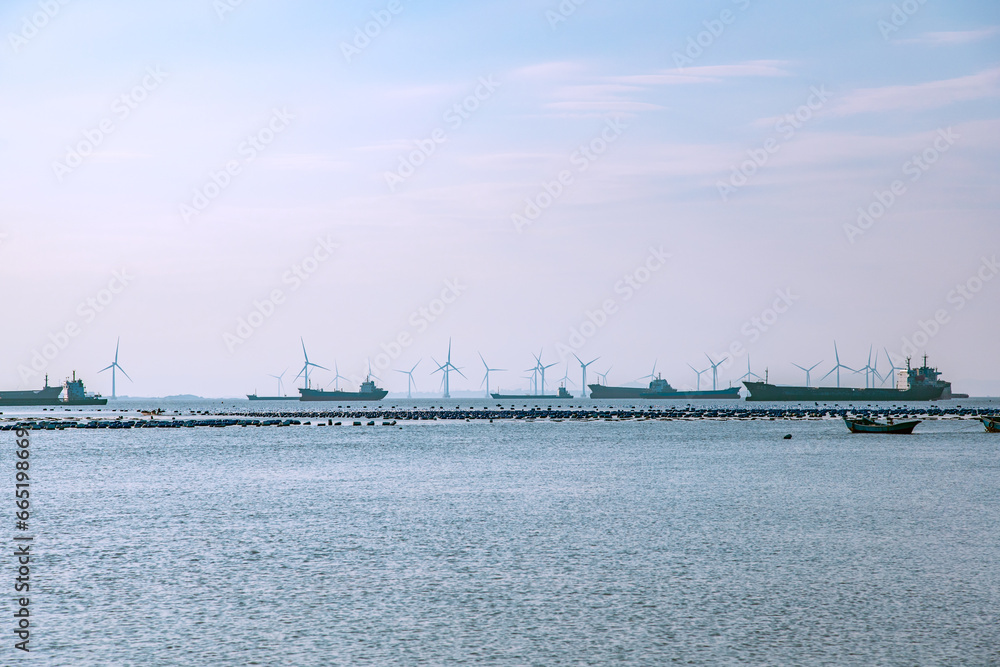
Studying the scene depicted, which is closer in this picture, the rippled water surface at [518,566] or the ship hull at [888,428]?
the rippled water surface at [518,566]

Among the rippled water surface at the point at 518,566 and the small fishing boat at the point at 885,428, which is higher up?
the small fishing boat at the point at 885,428

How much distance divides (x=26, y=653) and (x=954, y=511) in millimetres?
38355

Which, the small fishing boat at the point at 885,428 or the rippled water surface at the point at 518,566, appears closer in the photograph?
the rippled water surface at the point at 518,566

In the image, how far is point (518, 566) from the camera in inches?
1247

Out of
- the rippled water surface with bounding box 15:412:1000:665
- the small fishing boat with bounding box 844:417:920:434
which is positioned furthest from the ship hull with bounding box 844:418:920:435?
the rippled water surface with bounding box 15:412:1000:665

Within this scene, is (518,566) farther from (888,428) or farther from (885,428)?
(885,428)

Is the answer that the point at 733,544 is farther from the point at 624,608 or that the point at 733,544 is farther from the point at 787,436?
the point at 787,436

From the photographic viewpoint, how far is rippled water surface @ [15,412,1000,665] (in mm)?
22672

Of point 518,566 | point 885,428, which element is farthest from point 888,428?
point 518,566

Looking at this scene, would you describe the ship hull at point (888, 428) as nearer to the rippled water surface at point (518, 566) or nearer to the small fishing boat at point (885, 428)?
the small fishing boat at point (885, 428)

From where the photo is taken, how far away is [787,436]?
107125mm

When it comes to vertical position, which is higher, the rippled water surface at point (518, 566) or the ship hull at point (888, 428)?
the ship hull at point (888, 428)

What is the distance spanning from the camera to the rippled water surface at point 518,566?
22.7 metres

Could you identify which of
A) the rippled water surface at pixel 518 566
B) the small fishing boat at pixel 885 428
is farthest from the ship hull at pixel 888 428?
the rippled water surface at pixel 518 566
